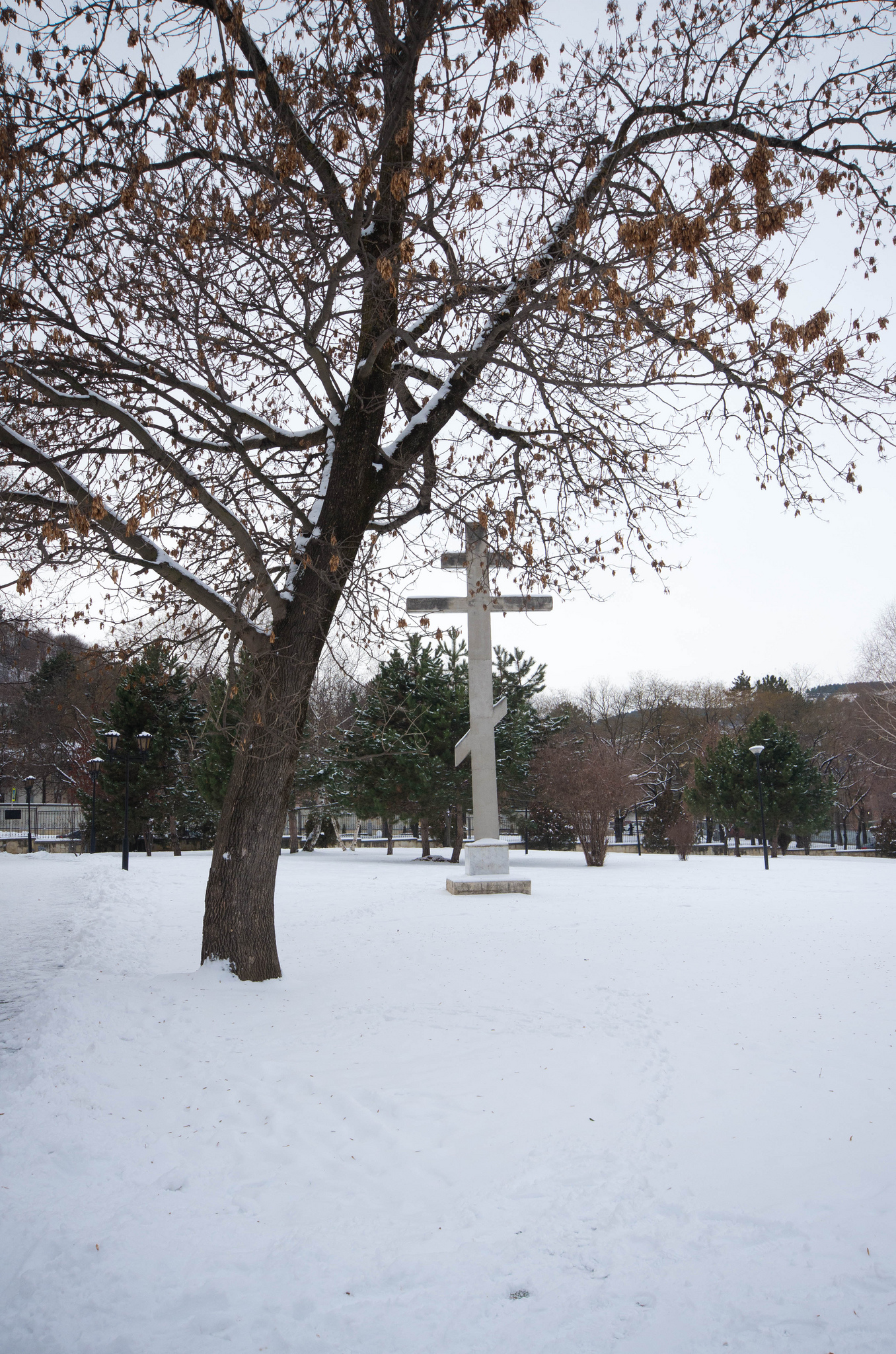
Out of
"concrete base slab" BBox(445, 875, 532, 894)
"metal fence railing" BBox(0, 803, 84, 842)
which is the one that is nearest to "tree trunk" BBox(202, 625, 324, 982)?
"concrete base slab" BBox(445, 875, 532, 894)

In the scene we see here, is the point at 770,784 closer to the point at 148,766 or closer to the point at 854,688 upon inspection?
the point at 854,688

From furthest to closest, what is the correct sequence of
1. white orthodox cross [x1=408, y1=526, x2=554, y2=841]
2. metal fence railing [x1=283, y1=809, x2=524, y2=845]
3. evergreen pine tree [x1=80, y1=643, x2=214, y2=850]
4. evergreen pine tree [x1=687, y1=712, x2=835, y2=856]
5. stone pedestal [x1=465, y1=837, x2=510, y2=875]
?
evergreen pine tree [x1=687, y1=712, x2=835, y2=856] → metal fence railing [x1=283, y1=809, x2=524, y2=845] → evergreen pine tree [x1=80, y1=643, x2=214, y2=850] → white orthodox cross [x1=408, y1=526, x2=554, y2=841] → stone pedestal [x1=465, y1=837, x2=510, y2=875]

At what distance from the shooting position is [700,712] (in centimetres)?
4925

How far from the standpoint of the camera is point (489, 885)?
46.7 feet

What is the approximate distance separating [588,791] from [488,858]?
8422mm

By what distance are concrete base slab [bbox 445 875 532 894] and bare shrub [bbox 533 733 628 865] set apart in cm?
847

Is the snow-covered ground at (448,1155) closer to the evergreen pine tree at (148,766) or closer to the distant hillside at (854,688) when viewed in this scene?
the evergreen pine tree at (148,766)

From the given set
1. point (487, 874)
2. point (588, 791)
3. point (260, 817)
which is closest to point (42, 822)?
point (588, 791)

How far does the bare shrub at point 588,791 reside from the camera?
22734mm

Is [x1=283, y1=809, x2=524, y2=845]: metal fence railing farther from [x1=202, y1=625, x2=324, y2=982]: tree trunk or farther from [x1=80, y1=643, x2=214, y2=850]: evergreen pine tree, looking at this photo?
[x1=202, y1=625, x2=324, y2=982]: tree trunk

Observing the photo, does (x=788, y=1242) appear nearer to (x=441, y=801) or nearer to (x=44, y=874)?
(x=44, y=874)

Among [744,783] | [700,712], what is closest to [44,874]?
[744,783]

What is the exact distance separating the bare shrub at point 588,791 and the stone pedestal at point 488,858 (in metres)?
8.24

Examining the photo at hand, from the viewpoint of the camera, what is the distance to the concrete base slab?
46.5ft
